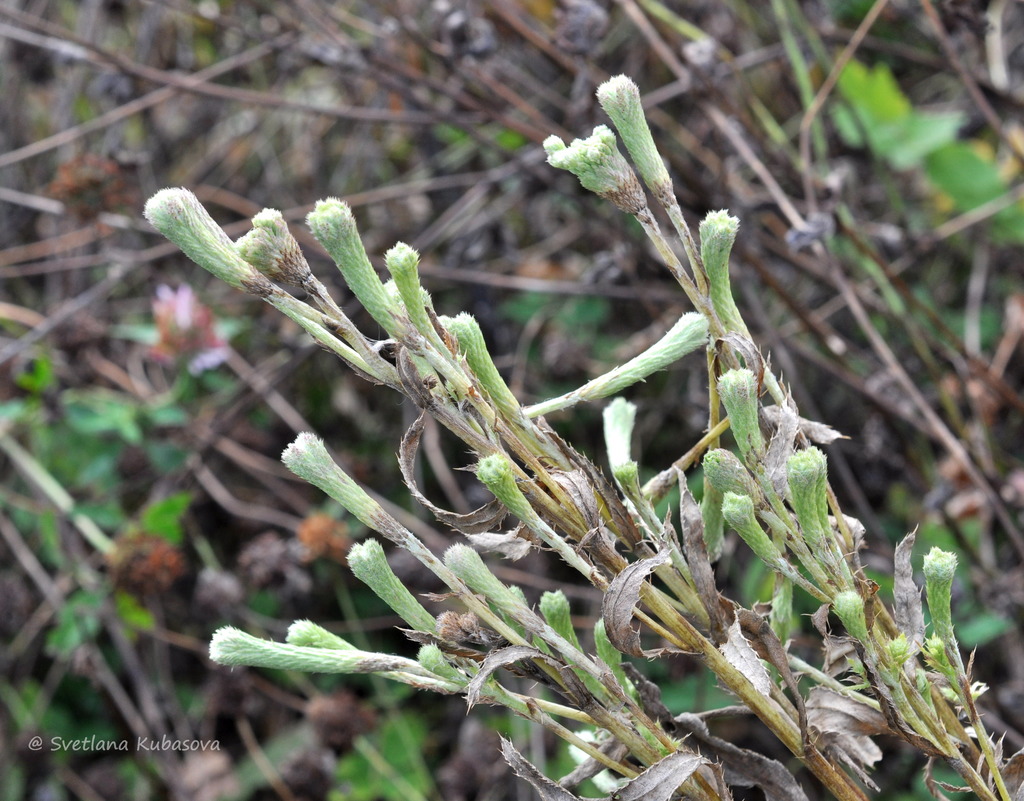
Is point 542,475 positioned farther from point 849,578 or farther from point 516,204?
point 516,204

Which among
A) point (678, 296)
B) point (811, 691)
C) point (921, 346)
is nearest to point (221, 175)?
point (678, 296)

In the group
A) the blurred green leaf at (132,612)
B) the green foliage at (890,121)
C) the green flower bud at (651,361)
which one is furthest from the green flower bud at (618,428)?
the green foliage at (890,121)

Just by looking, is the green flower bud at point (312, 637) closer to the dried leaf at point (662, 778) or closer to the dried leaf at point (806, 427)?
the dried leaf at point (662, 778)

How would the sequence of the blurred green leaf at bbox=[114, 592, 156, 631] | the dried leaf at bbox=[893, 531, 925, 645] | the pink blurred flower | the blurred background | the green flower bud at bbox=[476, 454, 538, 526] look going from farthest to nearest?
the pink blurred flower, the blurred green leaf at bbox=[114, 592, 156, 631], the blurred background, the dried leaf at bbox=[893, 531, 925, 645], the green flower bud at bbox=[476, 454, 538, 526]

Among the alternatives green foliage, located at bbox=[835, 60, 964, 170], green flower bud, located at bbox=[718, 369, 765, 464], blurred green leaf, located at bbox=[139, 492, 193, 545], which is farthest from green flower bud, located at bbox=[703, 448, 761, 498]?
green foliage, located at bbox=[835, 60, 964, 170]

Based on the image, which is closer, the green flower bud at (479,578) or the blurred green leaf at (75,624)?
the green flower bud at (479,578)

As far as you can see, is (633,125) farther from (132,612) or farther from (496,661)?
(132,612)

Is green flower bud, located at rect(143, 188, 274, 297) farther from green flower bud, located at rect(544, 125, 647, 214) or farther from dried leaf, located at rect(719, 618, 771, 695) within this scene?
dried leaf, located at rect(719, 618, 771, 695)
